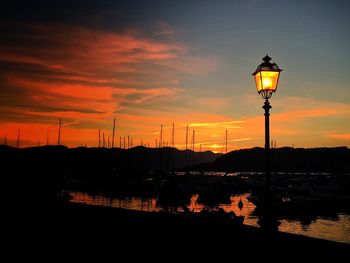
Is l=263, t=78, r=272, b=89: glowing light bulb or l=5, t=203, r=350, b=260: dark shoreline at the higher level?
l=263, t=78, r=272, b=89: glowing light bulb

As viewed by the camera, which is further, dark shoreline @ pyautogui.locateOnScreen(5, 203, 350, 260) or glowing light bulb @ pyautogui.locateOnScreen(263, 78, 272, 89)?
dark shoreline @ pyautogui.locateOnScreen(5, 203, 350, 260)

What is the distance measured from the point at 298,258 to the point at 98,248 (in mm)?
6526

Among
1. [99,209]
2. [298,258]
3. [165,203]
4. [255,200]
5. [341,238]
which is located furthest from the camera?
[165,203]

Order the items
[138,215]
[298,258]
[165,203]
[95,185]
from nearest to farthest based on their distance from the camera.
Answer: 1. [298,258]
2. [138,215]
3. [165,203]
4. [95,185]

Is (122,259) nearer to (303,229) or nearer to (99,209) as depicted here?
(99,209)

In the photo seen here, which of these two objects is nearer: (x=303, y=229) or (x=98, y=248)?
(x=98, y=248)

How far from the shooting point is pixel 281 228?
38156 millimetres

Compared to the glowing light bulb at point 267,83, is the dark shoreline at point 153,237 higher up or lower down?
lower down

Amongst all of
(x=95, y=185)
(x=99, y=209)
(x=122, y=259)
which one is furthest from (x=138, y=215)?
(x=95, y=185)

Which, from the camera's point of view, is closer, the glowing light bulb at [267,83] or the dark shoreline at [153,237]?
the glowing light bulb at [267,83]

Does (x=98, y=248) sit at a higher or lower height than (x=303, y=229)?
higher

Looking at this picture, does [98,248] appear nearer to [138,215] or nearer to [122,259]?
[122,259]

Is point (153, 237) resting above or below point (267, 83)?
below

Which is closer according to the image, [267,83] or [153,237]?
[267,83]
